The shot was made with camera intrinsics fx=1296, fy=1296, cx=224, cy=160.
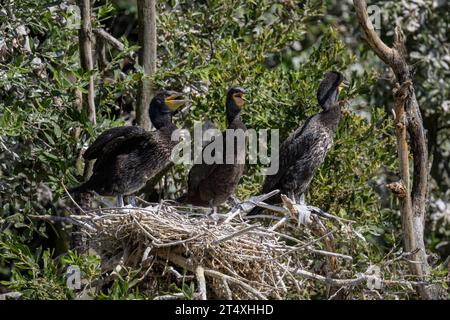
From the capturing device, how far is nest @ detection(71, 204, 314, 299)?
314 inches

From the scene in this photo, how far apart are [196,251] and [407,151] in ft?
5.34

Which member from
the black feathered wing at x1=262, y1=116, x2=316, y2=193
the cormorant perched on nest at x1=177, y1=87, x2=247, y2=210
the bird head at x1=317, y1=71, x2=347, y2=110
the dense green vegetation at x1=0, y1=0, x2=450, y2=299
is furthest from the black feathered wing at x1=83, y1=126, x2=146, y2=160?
the bird head at x1=317, y1=71, x2=347, y2=110

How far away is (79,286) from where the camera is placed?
308 inches

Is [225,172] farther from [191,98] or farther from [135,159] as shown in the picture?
[191,98]

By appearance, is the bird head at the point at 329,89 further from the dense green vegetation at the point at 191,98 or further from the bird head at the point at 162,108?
the bird head at the point at 162,108

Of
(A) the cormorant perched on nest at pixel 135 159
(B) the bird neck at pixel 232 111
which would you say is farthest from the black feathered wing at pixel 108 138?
(B) the bird neck at pixel 232 111

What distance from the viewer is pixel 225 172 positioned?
910 centimetres

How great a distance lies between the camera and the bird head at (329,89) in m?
9.41

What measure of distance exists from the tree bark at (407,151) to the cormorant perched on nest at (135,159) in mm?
1601

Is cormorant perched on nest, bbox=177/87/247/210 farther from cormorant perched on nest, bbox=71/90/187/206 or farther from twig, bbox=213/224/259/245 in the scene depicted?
twig, bbox=213/224/259/245

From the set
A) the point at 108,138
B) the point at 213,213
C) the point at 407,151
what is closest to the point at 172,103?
the point at 108,138

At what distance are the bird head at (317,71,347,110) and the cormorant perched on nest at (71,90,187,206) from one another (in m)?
1.03
